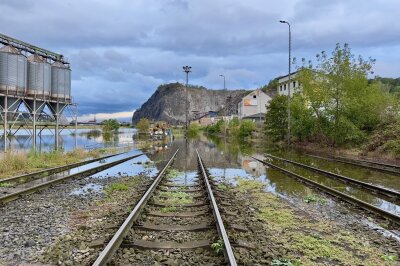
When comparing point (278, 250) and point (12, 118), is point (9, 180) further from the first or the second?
point (12, 118)

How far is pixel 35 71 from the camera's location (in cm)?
4684

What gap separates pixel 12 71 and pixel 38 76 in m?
4.95

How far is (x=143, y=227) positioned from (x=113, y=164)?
16.7 meters

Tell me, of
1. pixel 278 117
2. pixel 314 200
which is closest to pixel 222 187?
pixel 314 200

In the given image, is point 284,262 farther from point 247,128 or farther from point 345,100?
point 247,128

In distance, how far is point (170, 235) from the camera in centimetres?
691

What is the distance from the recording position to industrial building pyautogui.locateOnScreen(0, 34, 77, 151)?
42.0 metres

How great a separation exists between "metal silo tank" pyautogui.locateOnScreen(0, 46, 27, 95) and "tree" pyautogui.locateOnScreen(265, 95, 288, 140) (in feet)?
100

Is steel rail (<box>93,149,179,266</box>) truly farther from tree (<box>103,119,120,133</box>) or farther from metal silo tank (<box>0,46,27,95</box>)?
tree (<box>103,119,120,133</box>)

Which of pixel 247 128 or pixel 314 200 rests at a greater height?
pixel 247 128

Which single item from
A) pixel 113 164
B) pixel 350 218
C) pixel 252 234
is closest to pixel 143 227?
pixel 252 234

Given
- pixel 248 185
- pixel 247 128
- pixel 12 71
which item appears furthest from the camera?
pixel 247 128

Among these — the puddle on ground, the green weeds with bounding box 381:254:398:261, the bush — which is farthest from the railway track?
the bush

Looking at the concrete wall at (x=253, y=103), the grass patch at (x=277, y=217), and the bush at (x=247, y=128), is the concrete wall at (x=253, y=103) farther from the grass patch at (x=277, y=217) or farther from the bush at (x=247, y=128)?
the grass patch at (x=277, y=217)
